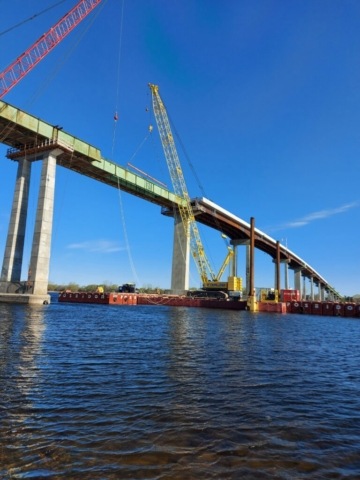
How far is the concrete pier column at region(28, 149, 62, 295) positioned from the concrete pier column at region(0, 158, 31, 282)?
14.6ft

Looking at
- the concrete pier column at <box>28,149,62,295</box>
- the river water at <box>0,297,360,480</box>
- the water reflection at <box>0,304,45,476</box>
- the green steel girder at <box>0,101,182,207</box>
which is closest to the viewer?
the river water at <box>0,297,360,480</box>

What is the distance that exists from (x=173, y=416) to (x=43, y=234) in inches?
1905

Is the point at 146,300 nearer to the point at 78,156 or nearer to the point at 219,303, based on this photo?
the point at 219,303

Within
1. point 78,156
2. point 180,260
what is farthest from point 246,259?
point 78,156

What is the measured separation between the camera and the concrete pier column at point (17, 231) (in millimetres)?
52719

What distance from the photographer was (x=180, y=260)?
8800 centimetres

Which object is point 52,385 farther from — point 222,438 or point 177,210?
point 177,210

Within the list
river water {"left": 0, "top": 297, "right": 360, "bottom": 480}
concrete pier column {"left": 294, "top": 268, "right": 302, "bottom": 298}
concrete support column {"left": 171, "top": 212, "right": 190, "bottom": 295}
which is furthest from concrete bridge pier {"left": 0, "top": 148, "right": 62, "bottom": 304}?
concrete pier column {"left": 294, "top": 268, "right": 302, "bottom": 298}

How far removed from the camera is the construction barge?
217ft

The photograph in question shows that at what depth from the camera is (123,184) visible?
77.2 metres

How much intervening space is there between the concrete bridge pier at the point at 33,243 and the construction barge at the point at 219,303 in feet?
99.9

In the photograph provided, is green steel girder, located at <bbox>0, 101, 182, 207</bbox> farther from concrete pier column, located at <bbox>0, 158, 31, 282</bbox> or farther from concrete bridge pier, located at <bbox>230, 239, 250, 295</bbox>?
concrete bridge pier, located at <bbox>230, 239, 250, 295</bbox>

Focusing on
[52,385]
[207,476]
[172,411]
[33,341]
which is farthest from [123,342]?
[207,476]

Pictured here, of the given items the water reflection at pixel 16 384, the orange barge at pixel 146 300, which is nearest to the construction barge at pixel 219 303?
the orange barge at pixel 146 300
